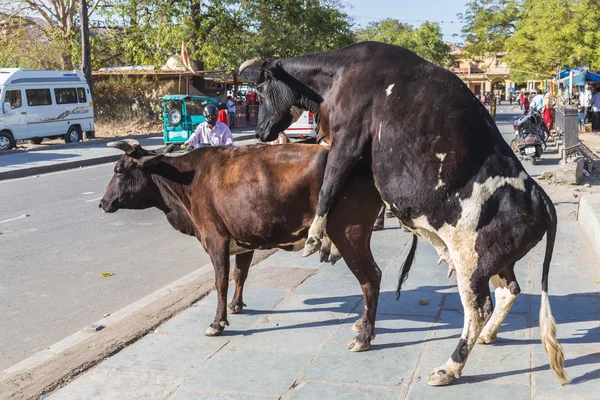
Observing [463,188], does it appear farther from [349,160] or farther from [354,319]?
[354,319]

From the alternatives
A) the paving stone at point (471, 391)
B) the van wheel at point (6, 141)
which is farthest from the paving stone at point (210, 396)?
the van wheel at point (6, 141)

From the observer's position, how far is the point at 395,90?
14.8 feet

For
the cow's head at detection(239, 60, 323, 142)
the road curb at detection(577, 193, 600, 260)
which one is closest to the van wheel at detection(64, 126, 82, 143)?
the road curb at detection(577, 193, 600, 260)

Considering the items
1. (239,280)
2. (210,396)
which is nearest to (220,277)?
(239,280)

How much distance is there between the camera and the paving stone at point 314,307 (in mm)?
5812

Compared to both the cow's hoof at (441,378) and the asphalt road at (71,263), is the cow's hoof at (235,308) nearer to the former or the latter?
the asphalt road at (71,263)

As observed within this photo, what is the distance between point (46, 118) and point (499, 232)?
76.6 ft

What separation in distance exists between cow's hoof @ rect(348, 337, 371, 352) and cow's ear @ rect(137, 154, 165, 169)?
7.55 feet

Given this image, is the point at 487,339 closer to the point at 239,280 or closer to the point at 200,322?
the point at 239,280

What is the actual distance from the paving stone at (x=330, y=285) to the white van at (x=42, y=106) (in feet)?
63.1

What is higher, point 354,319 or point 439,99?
point 439,99

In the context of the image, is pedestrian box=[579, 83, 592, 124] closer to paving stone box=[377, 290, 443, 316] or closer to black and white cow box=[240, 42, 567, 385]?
paving stone box=[377, 290, 443, 316]

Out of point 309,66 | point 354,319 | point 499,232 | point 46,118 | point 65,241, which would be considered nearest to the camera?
point 499,232

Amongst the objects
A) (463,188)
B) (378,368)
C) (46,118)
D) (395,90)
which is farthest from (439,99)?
(46,118)
